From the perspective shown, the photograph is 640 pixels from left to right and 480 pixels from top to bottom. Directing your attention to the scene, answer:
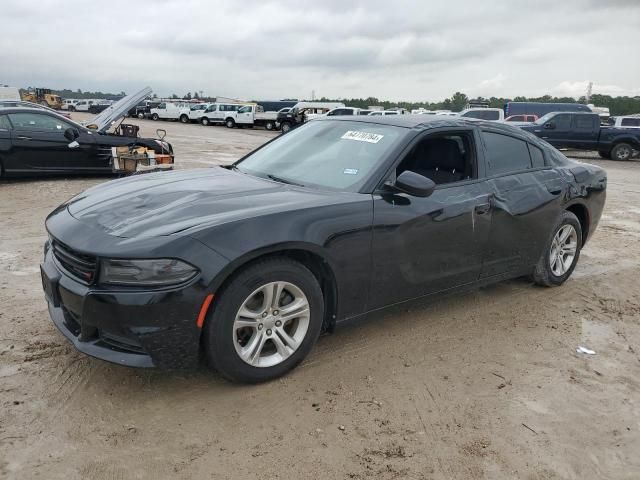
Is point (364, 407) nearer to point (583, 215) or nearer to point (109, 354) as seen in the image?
point (109, 354)

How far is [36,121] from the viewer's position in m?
9.65

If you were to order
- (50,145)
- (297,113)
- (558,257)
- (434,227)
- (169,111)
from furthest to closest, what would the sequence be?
(169,111) → (297,113) → (50,145) → (558,257) → (434,227)

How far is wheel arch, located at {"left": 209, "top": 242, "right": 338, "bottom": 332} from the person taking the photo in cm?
276

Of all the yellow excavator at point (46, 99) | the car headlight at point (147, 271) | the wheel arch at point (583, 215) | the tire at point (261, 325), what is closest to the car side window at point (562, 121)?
the wheel arch at point (583, 215)

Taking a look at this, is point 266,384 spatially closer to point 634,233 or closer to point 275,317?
point 275,317

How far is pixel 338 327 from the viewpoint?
3.36 meters

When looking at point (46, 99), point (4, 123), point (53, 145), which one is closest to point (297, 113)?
point (53, 145)

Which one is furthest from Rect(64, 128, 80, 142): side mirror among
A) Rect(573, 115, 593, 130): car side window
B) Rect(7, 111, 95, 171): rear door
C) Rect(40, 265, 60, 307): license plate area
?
Rect(573, 115, 593, 130): car side window

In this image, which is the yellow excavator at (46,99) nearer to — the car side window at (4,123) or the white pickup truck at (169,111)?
the white pickup truck at (169,111)

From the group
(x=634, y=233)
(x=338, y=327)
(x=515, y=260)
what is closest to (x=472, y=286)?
(x=515, y=260)

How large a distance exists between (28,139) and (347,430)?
9096 millimetres

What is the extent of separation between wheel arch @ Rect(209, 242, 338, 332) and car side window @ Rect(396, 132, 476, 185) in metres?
1.25

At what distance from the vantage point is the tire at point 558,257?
187 inches

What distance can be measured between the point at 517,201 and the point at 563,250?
1125mm
